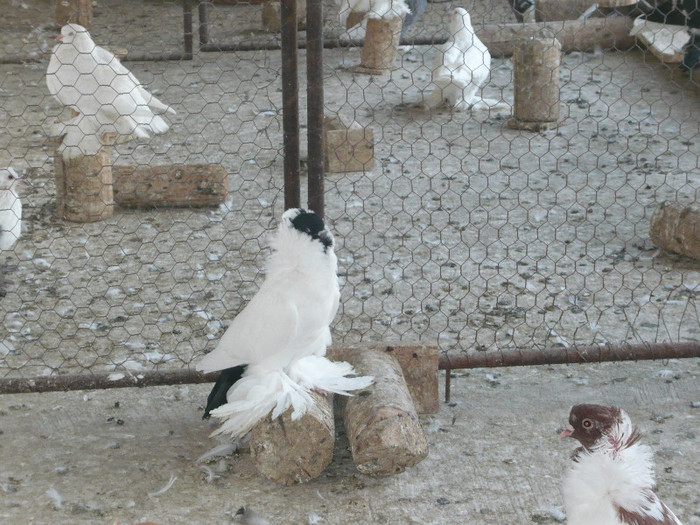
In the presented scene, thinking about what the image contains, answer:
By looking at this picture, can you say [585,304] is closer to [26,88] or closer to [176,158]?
[176,158]

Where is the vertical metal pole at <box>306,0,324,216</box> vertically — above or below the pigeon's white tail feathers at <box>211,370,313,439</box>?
above

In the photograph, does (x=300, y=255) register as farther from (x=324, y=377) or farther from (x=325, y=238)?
(x=324, y=377)

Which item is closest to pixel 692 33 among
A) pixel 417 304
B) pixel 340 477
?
pixel 417 304

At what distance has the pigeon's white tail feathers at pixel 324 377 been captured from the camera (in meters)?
2.42

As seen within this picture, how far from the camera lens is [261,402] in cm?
232

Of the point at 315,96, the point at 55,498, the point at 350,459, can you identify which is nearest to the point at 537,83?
the point at 315,96

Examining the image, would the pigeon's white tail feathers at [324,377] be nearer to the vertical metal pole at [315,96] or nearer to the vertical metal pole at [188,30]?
the vertical metal pole at [315,96]

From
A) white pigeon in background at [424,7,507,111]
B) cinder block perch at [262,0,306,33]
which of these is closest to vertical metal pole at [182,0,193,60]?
cinder block perch at [262,0,306,33]

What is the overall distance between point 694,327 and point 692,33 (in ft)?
9.26

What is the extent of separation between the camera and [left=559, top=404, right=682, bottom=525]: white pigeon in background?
1746mm

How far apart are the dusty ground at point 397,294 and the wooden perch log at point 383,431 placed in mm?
73

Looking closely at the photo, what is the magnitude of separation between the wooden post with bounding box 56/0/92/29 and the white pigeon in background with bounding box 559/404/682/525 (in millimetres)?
5917

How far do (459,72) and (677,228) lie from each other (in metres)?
1.99

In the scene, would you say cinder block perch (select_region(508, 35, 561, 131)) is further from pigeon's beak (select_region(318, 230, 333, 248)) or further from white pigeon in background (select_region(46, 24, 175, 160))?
Result: pigeon's beak (select_region(318, 230, 333, 248))
